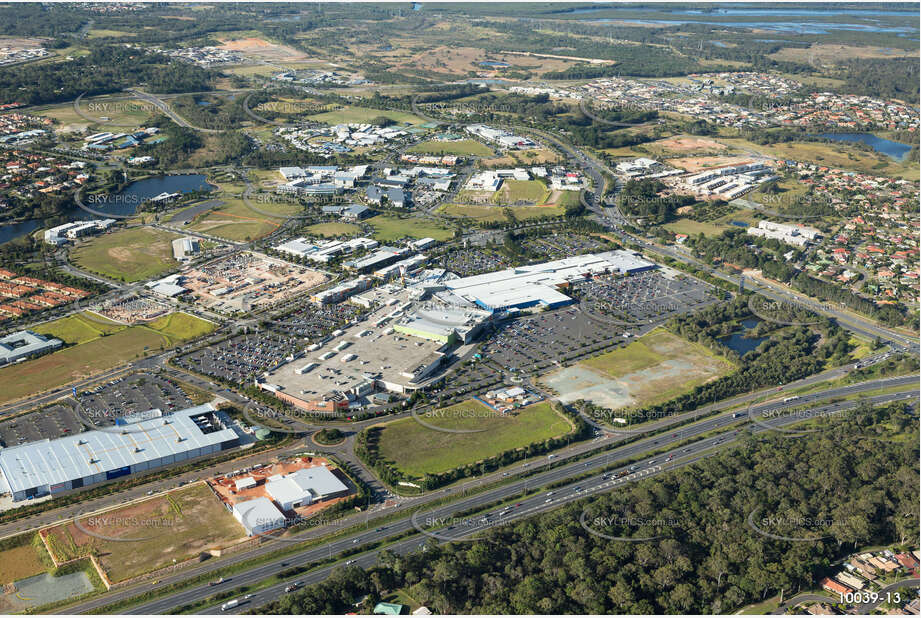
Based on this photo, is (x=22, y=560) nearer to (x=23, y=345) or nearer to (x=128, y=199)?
(x=23, y=345)

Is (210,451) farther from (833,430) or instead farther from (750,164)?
(750,164)

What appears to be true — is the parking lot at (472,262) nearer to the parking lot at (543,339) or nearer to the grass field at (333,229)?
the parking lot at (543,339)

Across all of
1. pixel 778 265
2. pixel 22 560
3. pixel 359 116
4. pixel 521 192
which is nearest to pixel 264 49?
pixel 359 116

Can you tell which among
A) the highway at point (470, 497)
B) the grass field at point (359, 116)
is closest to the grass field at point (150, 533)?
the highway at point (470, 497)

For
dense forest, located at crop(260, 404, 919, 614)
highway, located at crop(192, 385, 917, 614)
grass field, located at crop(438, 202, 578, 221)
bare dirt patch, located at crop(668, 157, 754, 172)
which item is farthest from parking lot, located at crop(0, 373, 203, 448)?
bare dirt patch, located at crop(668, 157, 754, 172)

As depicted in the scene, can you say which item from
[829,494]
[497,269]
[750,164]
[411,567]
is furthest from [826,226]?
[411,567]

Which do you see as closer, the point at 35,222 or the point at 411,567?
the point at 411,567
